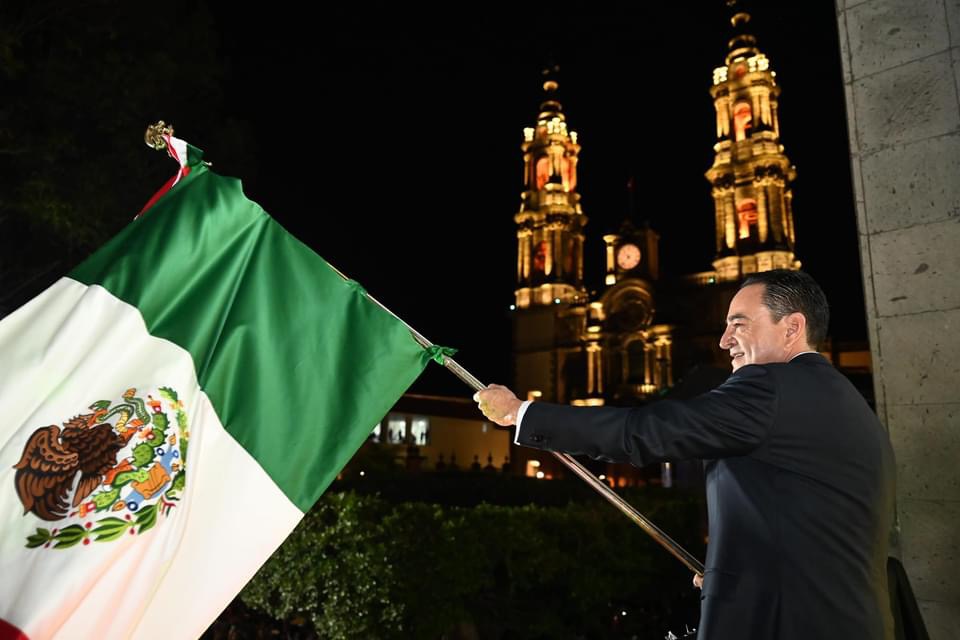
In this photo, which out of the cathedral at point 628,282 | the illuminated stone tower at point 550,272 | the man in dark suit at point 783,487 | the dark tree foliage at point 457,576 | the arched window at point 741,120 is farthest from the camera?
the illuminated stone tower at point 550,272

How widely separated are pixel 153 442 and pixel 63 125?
29.6 feet

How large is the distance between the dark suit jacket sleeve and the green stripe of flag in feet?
3.56

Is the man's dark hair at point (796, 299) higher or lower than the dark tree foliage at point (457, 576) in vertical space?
higher

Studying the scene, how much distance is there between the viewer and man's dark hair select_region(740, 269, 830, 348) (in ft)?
7.31

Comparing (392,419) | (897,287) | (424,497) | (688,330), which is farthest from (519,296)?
(897,287)

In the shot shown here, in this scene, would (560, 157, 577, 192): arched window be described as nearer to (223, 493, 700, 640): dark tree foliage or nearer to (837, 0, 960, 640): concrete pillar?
(223, 493, 700, 640): dark tree foliage

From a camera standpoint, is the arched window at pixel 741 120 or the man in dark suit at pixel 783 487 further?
the arched window at pixel 741 120

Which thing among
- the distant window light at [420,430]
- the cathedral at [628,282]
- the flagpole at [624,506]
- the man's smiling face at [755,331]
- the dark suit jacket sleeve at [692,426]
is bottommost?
the flagpole at [624,506]

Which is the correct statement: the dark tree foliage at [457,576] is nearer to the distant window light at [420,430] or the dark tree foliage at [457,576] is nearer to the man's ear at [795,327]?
the man's ear at [795,327]

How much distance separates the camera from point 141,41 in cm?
1054

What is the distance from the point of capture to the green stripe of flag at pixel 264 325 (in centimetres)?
272

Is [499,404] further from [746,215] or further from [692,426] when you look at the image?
[746,215]

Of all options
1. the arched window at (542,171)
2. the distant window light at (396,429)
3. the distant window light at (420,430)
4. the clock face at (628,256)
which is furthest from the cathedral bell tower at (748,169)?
the distant window light at (396,429)

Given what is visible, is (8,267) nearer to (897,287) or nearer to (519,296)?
(897,287)
